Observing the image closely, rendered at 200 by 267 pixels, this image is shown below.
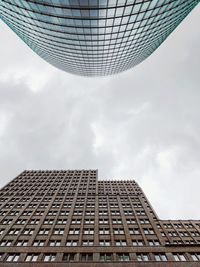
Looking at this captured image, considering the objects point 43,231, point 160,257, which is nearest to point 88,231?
point 43,231

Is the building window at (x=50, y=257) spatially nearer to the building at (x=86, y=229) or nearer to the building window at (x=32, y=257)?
the building at (x=86, y=229)

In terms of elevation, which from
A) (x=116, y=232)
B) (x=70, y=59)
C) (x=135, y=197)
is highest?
(x=70, y=59)

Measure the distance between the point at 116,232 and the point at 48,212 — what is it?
17966mm

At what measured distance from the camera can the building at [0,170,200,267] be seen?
32969 millimetres

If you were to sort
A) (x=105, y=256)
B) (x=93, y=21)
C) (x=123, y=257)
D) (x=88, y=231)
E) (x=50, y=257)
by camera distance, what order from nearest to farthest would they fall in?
(x=93, y=21) < (x=123, y=257) < (x=105, y=256) < (x=50, y=257) < (x=88, y=231)

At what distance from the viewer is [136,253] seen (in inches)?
1330

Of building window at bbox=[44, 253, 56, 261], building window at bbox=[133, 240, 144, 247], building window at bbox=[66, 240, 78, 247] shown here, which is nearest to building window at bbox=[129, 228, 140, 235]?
building window at bbox=[133, 240, 144, 247]

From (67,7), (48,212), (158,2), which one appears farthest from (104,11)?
(48,212)

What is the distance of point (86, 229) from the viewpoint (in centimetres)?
4222

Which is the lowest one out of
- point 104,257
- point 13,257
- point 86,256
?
point 104,257

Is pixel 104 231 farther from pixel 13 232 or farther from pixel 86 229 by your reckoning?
pixel 13 232

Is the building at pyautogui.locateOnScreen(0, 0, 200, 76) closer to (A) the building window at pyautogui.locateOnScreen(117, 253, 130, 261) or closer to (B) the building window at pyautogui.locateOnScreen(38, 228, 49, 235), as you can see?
(A) the building window at pyautogui.locateOnScreen(117, 253, 130, 261)

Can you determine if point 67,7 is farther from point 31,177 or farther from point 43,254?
point 31,177

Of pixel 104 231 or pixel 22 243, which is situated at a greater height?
pixel 104 231
